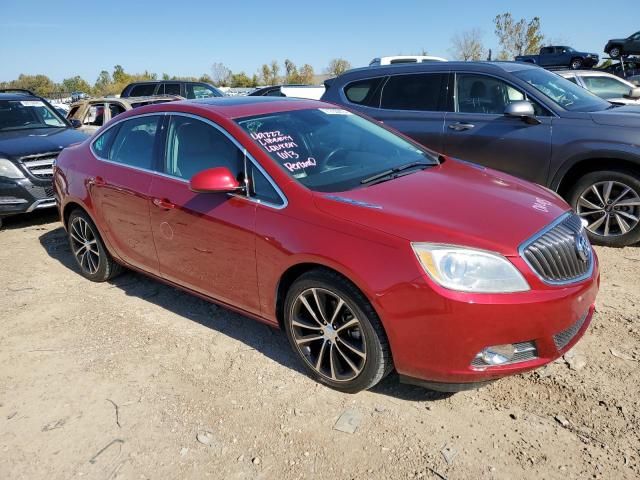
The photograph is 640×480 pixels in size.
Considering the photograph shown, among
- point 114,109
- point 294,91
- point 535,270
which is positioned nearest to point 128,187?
point 535,270

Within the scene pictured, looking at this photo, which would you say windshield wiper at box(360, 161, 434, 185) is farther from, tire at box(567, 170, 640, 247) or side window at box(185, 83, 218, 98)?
side window at box(185, 83, 218, 98)

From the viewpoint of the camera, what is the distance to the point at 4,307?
14.7ft

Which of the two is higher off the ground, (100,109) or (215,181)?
(100,109)

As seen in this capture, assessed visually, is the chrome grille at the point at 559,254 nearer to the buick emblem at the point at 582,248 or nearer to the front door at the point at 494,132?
the buick emblem at the point at 582,248

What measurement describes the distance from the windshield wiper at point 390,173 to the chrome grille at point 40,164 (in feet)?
16.9

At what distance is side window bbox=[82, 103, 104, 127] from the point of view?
37.0ft

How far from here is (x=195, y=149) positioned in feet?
12.0

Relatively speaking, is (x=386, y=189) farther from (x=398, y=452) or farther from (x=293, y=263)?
(x=398, y=452)

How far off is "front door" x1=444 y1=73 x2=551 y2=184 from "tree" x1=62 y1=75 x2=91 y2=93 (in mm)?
70144

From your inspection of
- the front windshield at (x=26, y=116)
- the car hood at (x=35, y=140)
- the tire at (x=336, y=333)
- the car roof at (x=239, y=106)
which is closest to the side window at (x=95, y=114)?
the front windshield at (x=26, y=116)

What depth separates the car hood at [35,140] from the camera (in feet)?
22.1

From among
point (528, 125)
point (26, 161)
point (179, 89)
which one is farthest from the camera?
point (179, 89)

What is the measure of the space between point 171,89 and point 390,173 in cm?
1254

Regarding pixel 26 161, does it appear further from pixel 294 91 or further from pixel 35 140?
pixel 294 91
